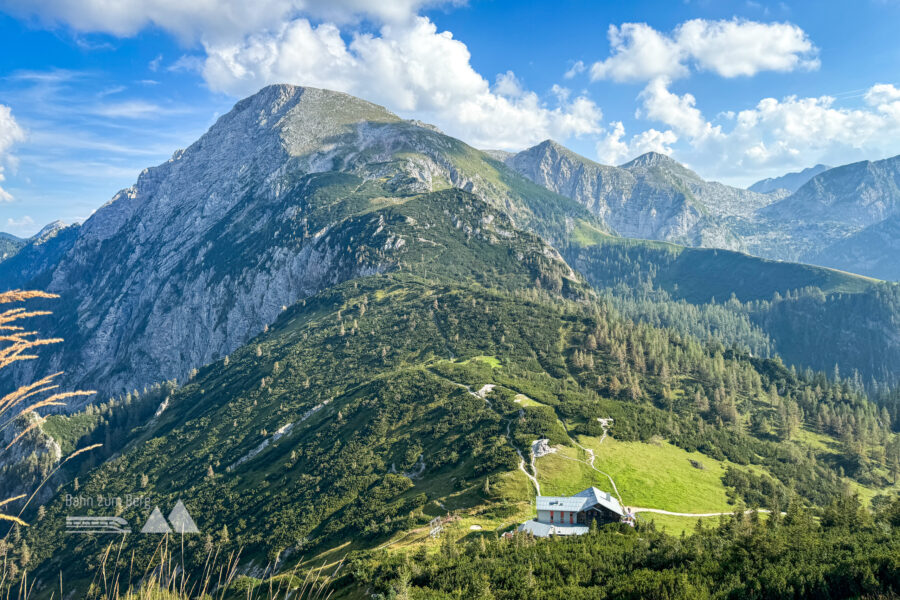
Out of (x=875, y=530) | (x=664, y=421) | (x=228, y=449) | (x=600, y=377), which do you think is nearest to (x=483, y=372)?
(x=600, y=377)

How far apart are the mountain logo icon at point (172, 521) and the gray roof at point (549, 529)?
103979 mm

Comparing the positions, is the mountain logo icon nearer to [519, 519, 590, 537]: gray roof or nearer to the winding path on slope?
the winding path on slope

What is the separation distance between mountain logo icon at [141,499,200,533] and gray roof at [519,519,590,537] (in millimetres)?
103979

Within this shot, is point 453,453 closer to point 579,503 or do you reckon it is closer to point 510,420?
point 510,420

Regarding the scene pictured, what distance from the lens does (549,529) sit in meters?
76.6

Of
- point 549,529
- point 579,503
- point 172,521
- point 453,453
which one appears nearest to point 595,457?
point 453,453

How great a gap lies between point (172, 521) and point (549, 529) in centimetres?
12202

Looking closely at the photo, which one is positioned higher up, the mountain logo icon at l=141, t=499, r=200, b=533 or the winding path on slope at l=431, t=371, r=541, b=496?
the winding path on slope at l=431, t=371, r=541, b=496

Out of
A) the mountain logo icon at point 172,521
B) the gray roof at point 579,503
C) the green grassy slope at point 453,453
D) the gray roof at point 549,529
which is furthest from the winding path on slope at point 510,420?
the mountain logo icon at point 172,521

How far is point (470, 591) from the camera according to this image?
166ft

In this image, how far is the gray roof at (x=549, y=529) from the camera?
75231mm

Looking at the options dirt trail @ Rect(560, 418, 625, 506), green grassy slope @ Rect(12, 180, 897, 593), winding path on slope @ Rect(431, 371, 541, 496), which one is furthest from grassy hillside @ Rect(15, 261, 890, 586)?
dirt trail @ Rect(560, 418, 625, 506)

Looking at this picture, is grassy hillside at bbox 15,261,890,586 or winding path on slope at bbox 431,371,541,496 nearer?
winding path on slope at bbox 431,371,541,496

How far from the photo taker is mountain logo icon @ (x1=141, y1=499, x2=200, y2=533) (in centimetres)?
14038
